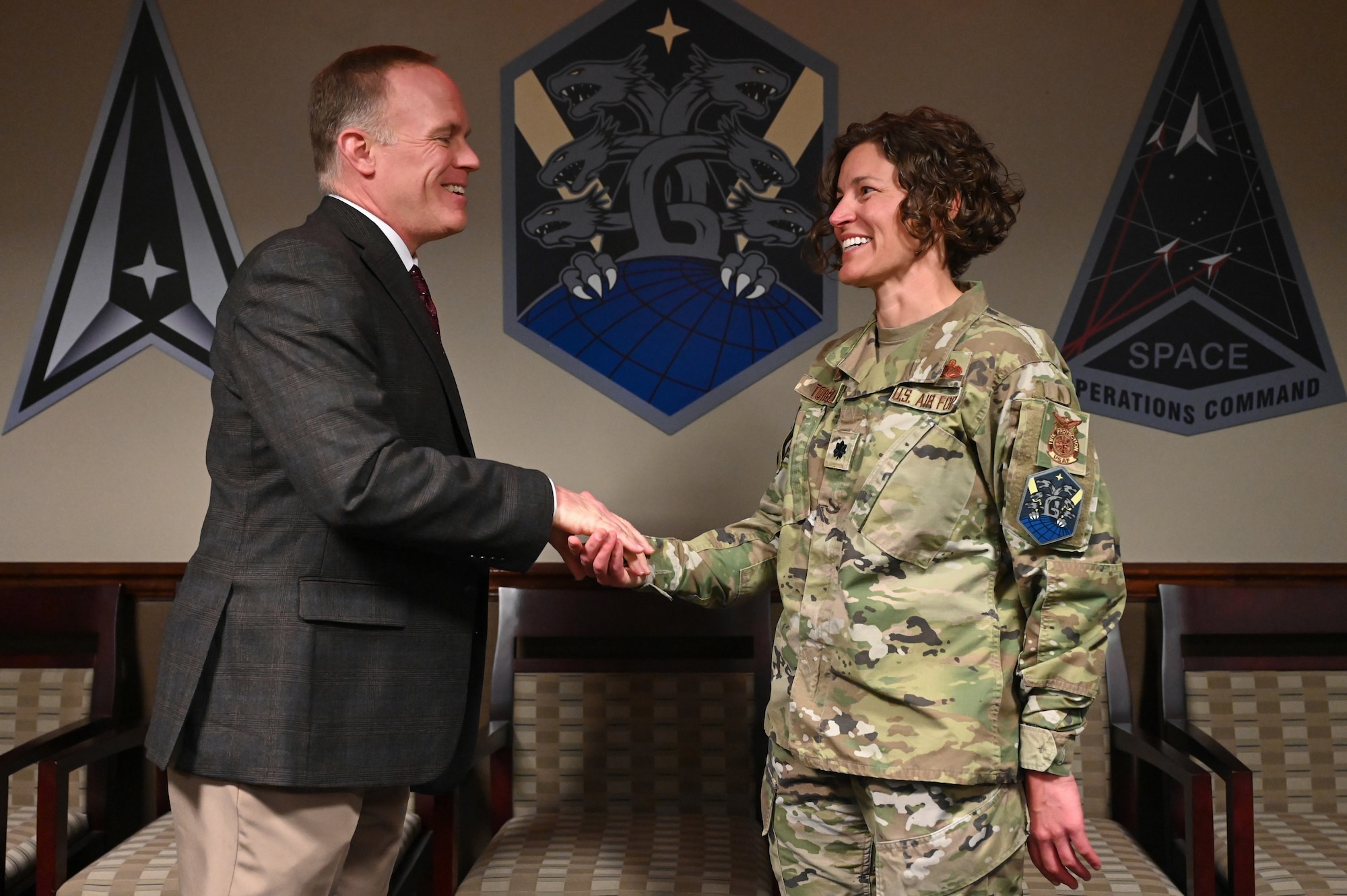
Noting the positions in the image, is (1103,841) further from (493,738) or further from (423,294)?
(423,294)

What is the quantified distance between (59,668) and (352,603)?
1.58 metres

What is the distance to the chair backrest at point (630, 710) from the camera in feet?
7.88

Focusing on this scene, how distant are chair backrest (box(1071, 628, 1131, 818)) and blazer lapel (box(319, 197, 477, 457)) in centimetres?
170

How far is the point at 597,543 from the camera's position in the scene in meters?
1.64

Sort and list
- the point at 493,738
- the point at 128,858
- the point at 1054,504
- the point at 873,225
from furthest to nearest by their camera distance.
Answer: the point at 493,738, the point at 128,858, the point at 873,225, the point at 1054,504

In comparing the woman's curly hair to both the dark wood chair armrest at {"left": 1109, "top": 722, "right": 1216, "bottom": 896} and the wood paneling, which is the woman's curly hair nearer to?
the dark wood chair armrest at {"left": 1109, "top": 722, "right": 1216, "bottom": 896}

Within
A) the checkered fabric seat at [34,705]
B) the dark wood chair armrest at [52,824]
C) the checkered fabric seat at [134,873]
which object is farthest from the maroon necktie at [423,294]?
the checkered fabric seat at [34,705]

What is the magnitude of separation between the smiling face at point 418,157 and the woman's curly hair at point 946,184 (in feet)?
2.20

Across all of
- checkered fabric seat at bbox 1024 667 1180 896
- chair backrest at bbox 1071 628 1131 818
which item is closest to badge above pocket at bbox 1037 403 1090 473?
checkered fabric seat at bbox 1024 667 1180 896

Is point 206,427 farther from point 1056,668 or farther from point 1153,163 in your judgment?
point 1153,163

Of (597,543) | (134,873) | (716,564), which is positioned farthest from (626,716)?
(134,873)

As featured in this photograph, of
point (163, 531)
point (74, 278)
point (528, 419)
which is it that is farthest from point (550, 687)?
point (74, 278)

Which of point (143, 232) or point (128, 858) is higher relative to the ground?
point (143, 232)

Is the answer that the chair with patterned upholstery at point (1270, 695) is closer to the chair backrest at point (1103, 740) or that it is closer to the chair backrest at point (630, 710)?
the chair backrest at point (1103, 740)
